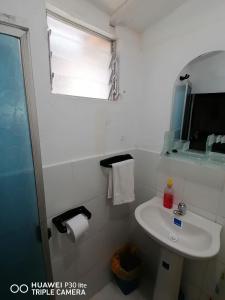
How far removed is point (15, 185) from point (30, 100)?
1.44 ft

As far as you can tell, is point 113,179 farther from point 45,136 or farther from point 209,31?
point 209,31

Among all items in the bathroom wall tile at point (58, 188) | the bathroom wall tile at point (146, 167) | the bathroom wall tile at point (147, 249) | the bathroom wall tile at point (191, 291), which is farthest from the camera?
the bathroom wall tile at point (147, 249)

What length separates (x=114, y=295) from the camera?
1468mm

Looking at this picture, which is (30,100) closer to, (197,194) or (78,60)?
(78,60)

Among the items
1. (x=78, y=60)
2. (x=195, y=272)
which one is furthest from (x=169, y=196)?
(x=78, y=60)

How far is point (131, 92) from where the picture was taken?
1371 mm

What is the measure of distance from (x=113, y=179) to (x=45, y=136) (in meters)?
0.64

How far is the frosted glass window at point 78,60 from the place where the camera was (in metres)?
1.01

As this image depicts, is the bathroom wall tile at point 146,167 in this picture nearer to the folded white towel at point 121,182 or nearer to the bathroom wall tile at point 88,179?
the folded white towel at point 121,182

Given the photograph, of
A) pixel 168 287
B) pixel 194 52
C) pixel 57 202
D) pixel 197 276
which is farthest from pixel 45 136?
pixel 197 276

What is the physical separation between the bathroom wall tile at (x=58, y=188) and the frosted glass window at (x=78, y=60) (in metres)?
0.54

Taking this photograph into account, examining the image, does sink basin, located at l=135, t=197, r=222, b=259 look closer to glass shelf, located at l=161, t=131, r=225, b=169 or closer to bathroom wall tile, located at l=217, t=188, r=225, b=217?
bathroom wall tile, located at l=217, t=188, r=225, b=217

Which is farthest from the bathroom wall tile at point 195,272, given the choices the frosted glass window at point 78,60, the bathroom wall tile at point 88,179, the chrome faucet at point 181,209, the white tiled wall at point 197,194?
A: the frosted glass window at point 78,60

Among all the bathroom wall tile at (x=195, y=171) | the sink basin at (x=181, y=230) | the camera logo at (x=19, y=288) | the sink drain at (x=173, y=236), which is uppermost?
the bathroom wall tile at (x=195, y=171)
